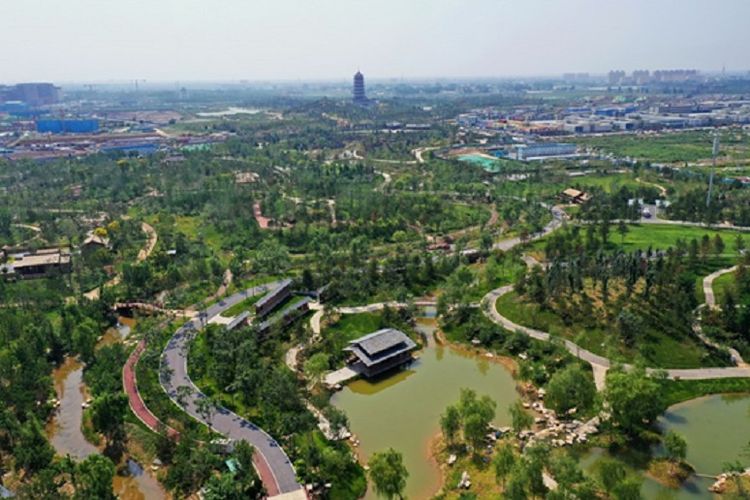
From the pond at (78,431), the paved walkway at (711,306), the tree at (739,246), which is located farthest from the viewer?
the tree at (739,246)

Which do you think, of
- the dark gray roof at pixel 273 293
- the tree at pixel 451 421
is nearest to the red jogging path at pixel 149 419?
the tree at pixel 451 421

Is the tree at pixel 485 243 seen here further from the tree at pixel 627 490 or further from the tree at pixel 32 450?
the tree at pixel 32 450

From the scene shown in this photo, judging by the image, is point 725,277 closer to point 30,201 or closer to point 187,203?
point 187,203

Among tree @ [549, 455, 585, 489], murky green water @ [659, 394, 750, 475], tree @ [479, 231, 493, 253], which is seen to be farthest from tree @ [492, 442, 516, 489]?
tree @ [479, 231, 493, 253]

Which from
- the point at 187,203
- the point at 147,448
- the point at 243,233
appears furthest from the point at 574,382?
the point at 187,203

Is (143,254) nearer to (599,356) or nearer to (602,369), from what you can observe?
(599,356)

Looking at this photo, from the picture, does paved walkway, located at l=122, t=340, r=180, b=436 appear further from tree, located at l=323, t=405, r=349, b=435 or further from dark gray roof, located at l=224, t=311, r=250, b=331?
tree, located at l=323, t=405, r=349, b=435
